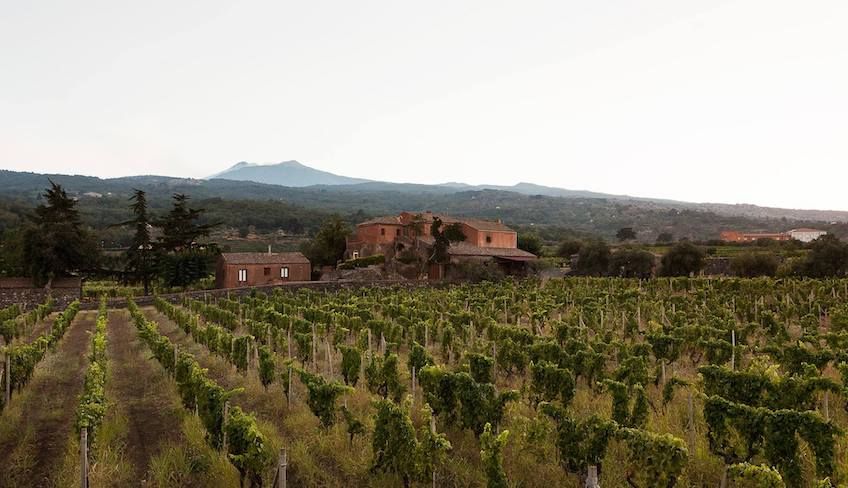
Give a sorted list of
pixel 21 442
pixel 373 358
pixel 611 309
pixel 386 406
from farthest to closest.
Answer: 1. pixel 611 309
2. pixel 373 358
3. pixel 21 442
4. pixel 386 406

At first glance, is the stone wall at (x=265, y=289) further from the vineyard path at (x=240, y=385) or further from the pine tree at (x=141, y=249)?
the vineyard path at (x=240, y=385)

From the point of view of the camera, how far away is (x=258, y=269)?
177ft

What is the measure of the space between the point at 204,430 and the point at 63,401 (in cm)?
573

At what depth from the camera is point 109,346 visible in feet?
78.5

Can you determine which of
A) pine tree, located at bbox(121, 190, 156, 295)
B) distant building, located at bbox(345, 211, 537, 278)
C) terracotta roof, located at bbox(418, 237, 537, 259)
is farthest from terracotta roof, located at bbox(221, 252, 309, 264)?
terracotta roof, located at bbox(418, 237, 537, 259)

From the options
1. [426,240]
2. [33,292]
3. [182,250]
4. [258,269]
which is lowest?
[33,292]

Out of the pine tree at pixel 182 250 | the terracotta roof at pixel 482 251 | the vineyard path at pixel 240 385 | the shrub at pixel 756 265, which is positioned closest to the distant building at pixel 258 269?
the pine tree at pixel 182 250

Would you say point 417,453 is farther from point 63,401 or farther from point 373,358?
point 63,401

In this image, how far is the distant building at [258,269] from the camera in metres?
53.0

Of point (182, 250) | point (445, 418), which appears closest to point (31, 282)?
point (182, 250)

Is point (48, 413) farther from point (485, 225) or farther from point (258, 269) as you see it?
point (485, 225)

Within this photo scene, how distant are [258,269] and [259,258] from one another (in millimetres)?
1231

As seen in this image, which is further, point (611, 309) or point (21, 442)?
point (611, 309)

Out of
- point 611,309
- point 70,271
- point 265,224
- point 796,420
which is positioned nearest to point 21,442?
point 796,420
